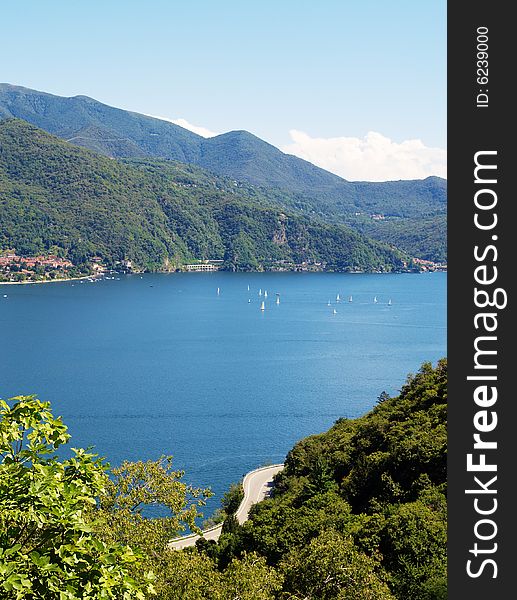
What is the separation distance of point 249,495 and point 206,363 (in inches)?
1617

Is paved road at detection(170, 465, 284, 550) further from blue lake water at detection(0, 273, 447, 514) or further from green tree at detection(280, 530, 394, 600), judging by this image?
green tree at detection(280, 530, 394, 600)

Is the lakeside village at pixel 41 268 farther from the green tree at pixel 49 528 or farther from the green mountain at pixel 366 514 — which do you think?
the green tree at pixel 49 528

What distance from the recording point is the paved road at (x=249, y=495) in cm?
2777

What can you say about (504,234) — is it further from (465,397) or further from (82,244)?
(82,244)

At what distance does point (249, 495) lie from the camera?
3447 centimetres

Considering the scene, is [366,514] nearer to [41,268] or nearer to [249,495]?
[249,495]

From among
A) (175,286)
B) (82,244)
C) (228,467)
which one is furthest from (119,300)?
(228,467)

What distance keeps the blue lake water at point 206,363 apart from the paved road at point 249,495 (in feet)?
7.52

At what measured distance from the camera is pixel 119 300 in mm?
126062

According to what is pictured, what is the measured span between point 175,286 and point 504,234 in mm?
153565

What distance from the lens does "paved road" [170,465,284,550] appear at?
27.8m

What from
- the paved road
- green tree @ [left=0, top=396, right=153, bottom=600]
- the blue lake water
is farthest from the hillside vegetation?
the blue lake water

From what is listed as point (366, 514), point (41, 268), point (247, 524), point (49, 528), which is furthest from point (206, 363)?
point (41, 268)

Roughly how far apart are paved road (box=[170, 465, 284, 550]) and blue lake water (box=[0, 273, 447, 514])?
2.29 meters
